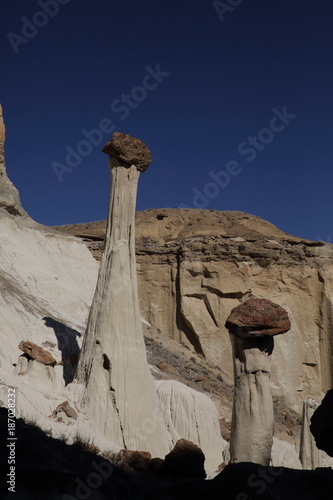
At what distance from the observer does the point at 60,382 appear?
12.4 metres

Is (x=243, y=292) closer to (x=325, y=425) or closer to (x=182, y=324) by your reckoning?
(x=182, y=324)

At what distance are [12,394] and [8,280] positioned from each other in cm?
919

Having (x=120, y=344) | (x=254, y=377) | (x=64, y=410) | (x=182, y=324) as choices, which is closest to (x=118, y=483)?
(x=254, y=377)

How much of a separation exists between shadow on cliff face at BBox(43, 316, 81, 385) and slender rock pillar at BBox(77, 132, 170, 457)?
163 centimetres

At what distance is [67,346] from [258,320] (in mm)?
7324

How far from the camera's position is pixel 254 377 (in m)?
8.91

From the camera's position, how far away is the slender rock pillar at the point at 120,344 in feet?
35.7

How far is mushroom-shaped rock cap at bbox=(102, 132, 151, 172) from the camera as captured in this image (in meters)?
12.1

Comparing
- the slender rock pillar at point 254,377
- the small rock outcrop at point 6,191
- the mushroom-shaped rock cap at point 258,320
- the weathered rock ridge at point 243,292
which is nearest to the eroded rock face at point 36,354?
the slender rock pillar at point 254,377

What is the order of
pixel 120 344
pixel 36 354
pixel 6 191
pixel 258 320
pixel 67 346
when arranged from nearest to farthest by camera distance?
pixel 258 320, pixel 120 344, pixel 36 354, pixel 67 346, pixel 6 191

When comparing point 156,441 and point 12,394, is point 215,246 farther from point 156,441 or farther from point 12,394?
point 12,394

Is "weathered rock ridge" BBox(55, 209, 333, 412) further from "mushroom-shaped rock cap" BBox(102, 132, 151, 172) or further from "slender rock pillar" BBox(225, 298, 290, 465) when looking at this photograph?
"slender rock pillar" BBox(225, 298, 290, 465)

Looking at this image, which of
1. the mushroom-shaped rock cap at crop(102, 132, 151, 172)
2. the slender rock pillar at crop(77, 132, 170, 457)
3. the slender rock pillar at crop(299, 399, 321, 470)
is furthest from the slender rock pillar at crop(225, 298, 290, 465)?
the slender rock pillar at crop(299, 399, 321, 470)

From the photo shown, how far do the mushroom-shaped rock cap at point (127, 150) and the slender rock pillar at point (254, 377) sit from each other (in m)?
5.07
